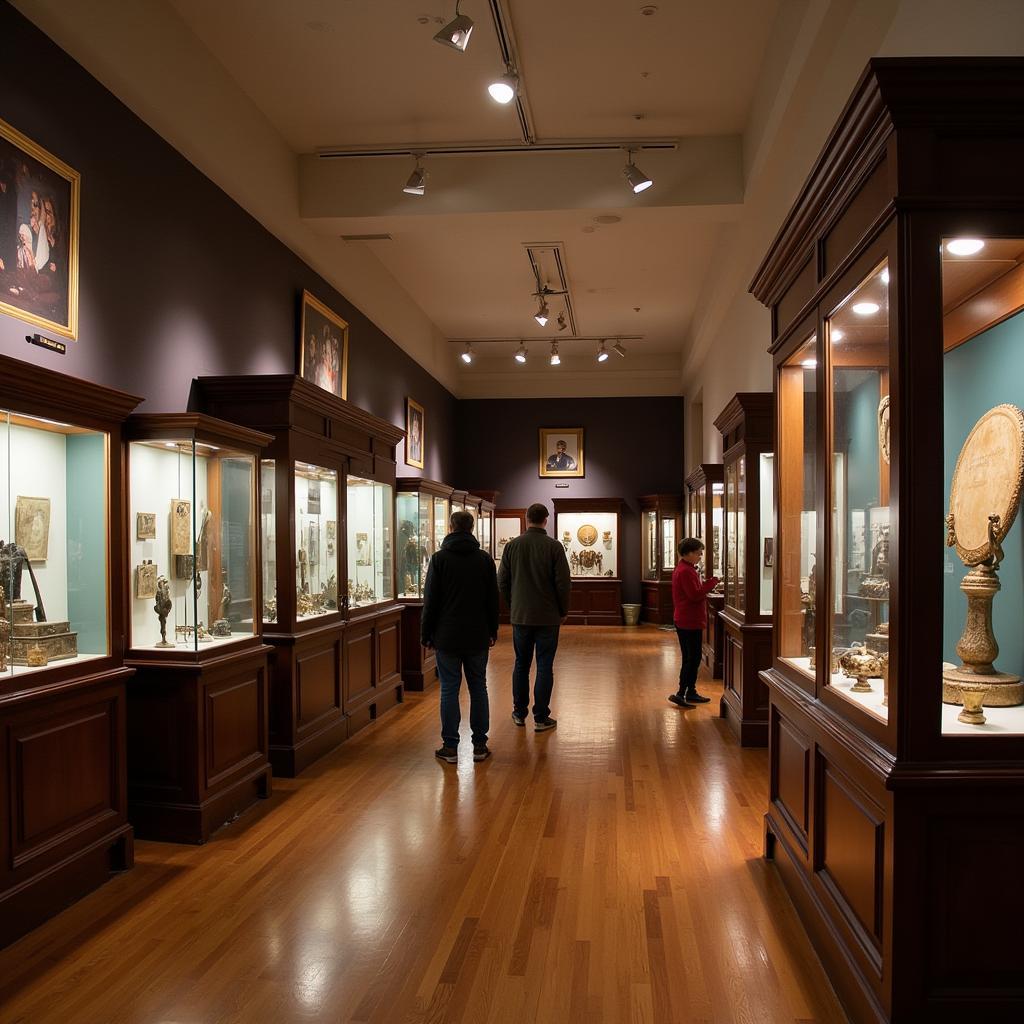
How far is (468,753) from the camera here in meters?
6.57

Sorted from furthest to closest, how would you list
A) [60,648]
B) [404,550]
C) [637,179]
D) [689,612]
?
1. [404,550]
2. [689,612]
3. [637,179]
4. [60,648]

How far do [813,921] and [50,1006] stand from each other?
277 centimetres

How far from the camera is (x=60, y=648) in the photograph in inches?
157

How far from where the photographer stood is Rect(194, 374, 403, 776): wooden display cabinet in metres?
6.03

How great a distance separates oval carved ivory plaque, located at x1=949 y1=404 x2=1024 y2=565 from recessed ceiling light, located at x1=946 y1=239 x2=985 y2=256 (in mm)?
577

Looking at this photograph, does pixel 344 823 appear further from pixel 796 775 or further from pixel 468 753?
pixel 796 775

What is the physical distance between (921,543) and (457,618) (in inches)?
161

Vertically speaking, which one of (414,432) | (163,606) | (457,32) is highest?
(457,32)

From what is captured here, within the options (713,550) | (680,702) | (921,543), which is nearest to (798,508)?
(921,543)

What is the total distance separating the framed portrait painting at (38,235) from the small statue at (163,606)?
A: 4.64 feet

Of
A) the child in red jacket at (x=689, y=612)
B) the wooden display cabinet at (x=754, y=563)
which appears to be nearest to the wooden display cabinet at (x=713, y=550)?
the child in red jacket at (x=689, y=612)

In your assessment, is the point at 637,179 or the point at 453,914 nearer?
the point at 453,914

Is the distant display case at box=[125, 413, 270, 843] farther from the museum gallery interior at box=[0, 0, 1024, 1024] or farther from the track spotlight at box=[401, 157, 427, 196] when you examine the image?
the track spotlight at box=[401, 157, 427, 196]

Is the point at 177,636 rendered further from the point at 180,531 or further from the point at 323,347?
the point at 323,347
